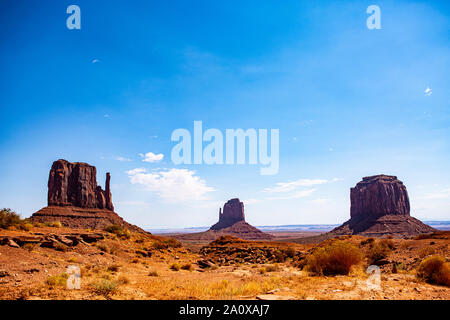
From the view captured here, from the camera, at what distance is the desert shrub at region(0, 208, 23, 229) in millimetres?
22688

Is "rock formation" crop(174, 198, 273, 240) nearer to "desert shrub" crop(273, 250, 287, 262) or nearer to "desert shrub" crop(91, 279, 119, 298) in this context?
"desert shrub" crop(273, 250, 287, 262)

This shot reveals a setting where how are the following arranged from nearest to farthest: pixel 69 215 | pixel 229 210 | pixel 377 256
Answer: pixel 377 256, pixel 69 215, pixel 229 210

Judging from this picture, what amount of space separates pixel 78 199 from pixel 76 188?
4043 millimetres

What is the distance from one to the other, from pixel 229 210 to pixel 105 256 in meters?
166

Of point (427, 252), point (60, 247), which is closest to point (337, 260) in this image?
point (427, 252)

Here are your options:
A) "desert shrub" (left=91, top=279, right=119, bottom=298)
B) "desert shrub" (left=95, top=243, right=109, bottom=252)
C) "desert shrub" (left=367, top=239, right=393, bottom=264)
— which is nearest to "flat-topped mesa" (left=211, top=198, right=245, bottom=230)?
"desert shrub" (left=95, top=243, right=109, bottom=252)

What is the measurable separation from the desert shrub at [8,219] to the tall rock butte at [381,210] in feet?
348

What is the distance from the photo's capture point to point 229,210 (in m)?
184

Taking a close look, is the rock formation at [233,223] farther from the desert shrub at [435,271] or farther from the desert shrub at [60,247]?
the desert shrub at [435,271]

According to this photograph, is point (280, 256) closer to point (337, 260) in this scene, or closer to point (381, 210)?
point (337, 260)

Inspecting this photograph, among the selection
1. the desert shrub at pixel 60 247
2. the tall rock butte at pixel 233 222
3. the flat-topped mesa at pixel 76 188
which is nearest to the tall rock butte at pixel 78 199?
the flat-topped mesa at pixel 76 188

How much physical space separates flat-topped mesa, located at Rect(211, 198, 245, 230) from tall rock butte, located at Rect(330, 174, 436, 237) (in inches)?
2877

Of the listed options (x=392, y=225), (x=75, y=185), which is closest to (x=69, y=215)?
(x=75, y=185)
